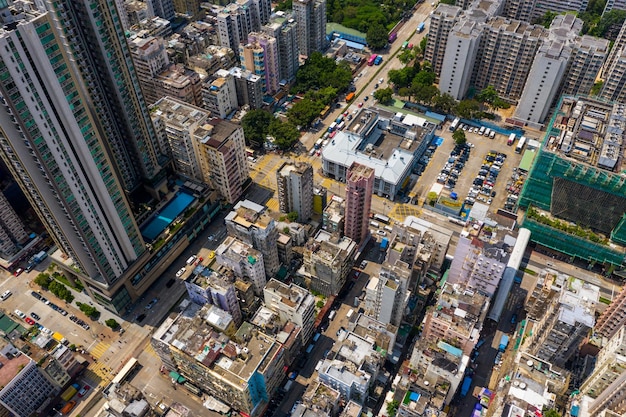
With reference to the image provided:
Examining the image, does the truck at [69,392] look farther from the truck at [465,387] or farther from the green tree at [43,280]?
the truck at [465,387]

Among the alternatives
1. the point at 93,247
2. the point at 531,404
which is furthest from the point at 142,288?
the point at 531,404

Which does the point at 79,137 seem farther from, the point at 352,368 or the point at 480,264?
the point at 480,264

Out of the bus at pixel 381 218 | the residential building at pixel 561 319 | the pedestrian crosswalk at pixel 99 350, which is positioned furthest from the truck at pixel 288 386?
the bus at pixel 381 218

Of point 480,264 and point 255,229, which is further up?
point 480,264

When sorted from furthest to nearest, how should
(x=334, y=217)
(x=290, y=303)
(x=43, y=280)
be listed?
(x=334, y=217)
(x=43, y=280)
(x=290, y=303)

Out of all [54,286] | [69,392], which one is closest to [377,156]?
[54,286]

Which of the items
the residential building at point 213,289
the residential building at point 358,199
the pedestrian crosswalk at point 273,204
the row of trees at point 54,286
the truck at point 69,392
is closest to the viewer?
the residential building at point 213,289
